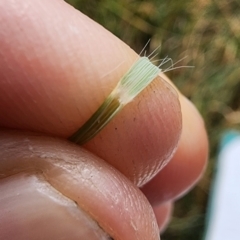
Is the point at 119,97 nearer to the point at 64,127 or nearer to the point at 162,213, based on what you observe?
the point at 64,127

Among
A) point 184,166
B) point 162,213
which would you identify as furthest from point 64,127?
point 162,213

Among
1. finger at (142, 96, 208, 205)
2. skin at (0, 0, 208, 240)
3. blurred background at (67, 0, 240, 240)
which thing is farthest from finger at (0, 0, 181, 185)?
blurred background at (67, 0, 240, 240)

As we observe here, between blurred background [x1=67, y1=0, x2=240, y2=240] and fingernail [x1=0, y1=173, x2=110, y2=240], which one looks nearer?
fingernail [x1=0, y1=173, x2=110, y2=240]

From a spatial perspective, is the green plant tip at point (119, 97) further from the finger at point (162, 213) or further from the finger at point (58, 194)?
the finger at point (162, 213)

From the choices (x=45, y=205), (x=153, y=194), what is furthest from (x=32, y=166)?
(x=153, y=194)

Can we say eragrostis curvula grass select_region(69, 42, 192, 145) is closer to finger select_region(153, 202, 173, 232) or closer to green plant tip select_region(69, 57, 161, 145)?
green plant tip select_region(69, 57, 161, 145)

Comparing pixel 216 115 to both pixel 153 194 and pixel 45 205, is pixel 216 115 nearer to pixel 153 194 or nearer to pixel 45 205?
pixel 153 194

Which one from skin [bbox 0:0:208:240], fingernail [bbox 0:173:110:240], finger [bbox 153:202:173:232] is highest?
skin [bbox 0:0:208:240]
